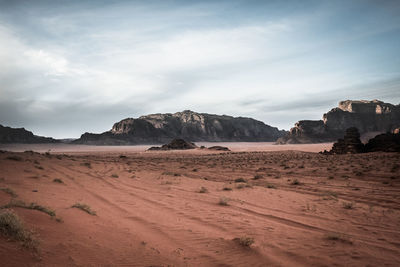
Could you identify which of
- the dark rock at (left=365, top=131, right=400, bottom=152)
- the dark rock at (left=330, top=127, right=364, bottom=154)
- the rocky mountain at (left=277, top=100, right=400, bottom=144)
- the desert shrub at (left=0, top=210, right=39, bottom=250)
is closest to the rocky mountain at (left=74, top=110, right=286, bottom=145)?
the rocky mountain at (left=277, top=100, right=400, bottom=144)

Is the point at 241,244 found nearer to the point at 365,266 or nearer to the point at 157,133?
the point at 365,266

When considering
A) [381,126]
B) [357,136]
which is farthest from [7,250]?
[381,126]

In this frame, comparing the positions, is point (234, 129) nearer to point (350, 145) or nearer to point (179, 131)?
point (179, 131)

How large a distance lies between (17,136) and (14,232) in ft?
418

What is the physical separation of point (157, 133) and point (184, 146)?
84.0m

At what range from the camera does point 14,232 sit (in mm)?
3076

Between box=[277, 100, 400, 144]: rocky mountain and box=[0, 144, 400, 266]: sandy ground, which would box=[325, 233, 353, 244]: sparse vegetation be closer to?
box=[0, 144, 400, 266]: sandy ground

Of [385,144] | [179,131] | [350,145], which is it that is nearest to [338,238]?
[385,144]

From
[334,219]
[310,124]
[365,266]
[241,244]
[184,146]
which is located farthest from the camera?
[310,124]

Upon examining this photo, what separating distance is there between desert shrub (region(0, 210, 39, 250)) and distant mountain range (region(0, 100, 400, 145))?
10632 centimetres

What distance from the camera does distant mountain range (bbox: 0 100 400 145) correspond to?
106 m

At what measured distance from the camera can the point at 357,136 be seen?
33.9m

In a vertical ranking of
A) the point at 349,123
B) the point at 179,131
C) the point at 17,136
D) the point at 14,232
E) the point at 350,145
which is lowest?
the point at 14,232

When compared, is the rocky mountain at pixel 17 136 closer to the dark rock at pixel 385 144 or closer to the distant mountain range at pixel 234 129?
the distant mountain range at pixel 234 129
